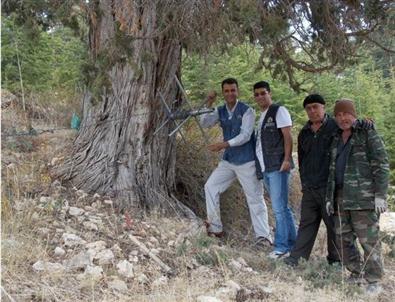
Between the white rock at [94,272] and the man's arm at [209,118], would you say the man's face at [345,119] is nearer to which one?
the man's arm at [209,118]

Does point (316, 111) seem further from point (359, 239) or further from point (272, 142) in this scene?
point (359, 239)

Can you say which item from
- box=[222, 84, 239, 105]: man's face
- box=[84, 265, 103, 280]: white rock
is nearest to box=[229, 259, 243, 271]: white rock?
box=[84, 265, 103, 280]: white rock

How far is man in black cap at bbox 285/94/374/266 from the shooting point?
546cm

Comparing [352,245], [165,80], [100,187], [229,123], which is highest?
[165,80]

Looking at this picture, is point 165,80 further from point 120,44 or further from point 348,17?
point 348,17

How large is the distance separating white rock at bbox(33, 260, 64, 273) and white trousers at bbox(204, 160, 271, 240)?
7.09 feet

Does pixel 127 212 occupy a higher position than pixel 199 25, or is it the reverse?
pixel 199 25

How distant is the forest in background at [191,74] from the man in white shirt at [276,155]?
3.93 ft

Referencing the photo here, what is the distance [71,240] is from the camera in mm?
4898

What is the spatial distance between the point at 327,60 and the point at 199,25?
283 cm

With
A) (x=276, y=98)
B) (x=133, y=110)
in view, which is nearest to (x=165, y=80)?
(x=133, y=110)

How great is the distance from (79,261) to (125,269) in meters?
0.39

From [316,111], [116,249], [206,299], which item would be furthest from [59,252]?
[316,111]

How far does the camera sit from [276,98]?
51.3ft
